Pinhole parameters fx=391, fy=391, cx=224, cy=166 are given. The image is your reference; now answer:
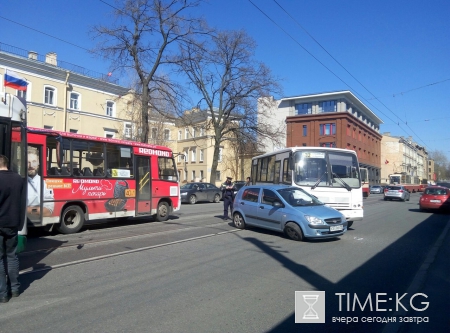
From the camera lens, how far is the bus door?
14.2 metres

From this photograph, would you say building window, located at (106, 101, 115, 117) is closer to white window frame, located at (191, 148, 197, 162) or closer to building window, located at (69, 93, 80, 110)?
building window, located at (69, 93, 80, 110)

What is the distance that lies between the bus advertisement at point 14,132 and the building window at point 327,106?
191 ft

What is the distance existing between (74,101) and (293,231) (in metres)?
31.4

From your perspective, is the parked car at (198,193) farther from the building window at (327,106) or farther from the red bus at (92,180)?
the building window at (327,106)

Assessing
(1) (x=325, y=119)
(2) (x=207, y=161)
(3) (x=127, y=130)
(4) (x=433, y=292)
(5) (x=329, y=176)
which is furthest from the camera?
(1) (x=325, y=119)

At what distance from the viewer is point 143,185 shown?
1448cm

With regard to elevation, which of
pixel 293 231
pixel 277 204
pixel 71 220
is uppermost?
pixel 277 204

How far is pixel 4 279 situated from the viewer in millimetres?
5465

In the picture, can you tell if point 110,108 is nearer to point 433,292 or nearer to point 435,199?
point 435,199

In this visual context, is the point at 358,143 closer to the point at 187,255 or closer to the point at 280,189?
the point at 280,189

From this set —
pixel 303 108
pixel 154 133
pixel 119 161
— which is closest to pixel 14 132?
pixel 119 161

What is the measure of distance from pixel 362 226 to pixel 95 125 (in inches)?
1188

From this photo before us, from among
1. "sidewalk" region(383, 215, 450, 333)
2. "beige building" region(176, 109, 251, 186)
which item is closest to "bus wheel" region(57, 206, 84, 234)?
"sidewalk" region(383, 215, 450, 333)

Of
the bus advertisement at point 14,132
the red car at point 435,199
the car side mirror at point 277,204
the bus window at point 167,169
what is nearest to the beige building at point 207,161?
the red car at point 435,199
